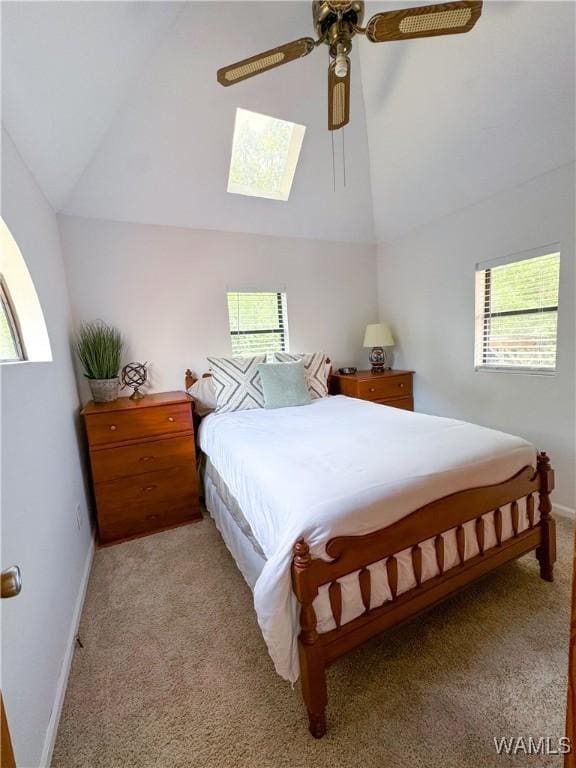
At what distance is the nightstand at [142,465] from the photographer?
2.28 meters

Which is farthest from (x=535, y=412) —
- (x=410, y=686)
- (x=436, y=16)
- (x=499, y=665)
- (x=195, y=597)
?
(x=195, y=597)

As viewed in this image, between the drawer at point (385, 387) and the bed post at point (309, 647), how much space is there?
2.29 m

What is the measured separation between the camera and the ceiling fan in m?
1.29

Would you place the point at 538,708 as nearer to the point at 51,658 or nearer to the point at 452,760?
the point at 452,760

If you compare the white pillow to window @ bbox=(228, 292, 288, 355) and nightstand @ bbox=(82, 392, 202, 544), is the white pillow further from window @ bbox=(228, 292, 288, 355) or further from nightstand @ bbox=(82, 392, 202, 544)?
window @ bbox=(228, 292, 288, 355)

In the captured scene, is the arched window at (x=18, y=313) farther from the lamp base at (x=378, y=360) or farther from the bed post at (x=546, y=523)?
the lamp base at (x=378, y=360)

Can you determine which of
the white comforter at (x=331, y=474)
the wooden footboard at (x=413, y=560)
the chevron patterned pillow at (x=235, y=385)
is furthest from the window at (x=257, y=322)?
the wooden footboard at (x=413, y=560)

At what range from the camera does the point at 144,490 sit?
2.41 metres

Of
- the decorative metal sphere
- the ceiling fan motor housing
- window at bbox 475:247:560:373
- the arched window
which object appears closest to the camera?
the ceiling fan motor housing

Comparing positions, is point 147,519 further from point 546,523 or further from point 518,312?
point 518,312

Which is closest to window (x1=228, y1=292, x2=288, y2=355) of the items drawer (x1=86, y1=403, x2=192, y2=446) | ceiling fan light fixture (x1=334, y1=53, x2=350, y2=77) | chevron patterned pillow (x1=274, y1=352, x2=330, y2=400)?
chevron patterned pillow (x1=274, y1=352, x2=330, y2=400)

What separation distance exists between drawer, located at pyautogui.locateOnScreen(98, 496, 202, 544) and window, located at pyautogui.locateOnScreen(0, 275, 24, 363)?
1.24m

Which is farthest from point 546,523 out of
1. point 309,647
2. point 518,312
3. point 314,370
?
point 314,370

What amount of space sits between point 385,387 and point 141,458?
2.31 metres
